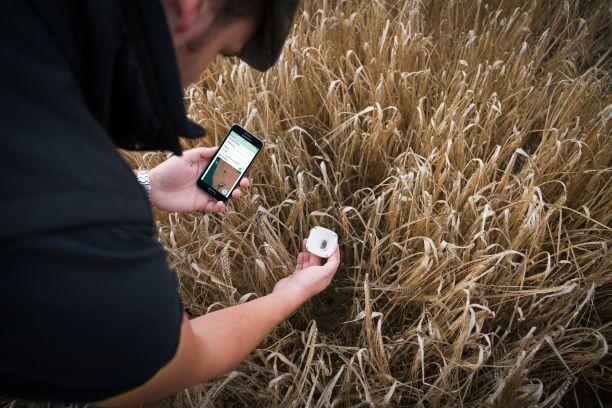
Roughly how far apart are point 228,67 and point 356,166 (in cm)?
68

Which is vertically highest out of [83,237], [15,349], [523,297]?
[83,237]

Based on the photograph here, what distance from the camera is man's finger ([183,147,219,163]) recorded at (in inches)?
50.6

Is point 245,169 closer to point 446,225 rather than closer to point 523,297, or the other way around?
point 446,225

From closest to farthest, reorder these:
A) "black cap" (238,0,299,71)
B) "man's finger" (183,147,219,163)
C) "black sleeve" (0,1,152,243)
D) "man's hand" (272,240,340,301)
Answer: "black sleeve" (0,1,152,243) < "black cap" (238,0,299,71) < "man's hand" (272,240,340,301) < "man's finger" (183,147,219,163)

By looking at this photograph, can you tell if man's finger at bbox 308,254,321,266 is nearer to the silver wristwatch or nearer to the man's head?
the silver wristwatch

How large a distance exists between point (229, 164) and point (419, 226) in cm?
55

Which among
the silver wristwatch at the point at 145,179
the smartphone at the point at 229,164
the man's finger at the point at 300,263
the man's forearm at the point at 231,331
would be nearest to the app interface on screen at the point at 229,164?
the smartphone at the point at 229,164

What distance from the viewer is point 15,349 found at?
54cm

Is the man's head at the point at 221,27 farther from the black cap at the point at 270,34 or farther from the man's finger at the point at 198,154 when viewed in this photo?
the man's finger at the point at 198,154

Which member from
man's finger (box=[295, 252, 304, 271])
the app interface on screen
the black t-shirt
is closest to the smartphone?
the app interface on screen

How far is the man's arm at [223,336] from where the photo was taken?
0.67 m

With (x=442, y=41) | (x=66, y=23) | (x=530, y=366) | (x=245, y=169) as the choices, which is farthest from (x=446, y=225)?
(x=66, y=23)

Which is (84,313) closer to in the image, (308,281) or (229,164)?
(308,281)

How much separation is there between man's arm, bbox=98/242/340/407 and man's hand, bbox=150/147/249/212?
0.34 metres
